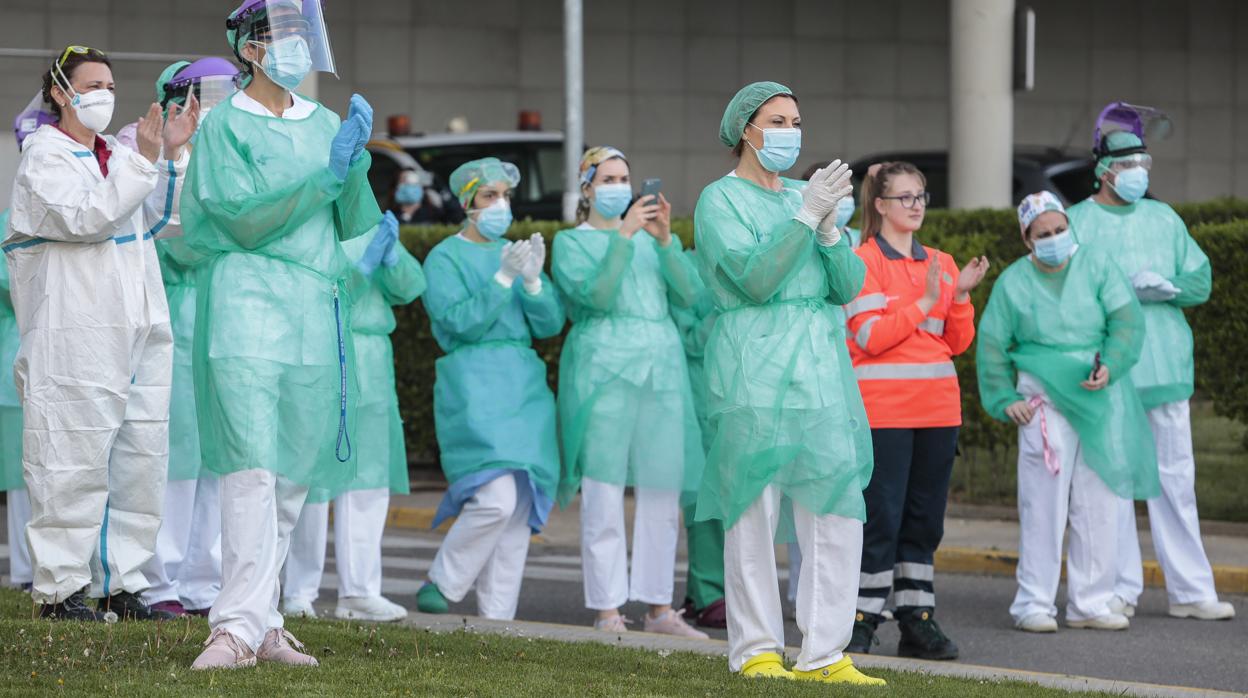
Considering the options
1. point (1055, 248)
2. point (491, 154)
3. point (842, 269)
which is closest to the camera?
point (842, 269)

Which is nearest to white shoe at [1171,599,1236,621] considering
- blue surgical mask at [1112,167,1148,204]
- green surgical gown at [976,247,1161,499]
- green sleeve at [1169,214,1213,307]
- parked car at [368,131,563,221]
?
green surgical gown at [976,247,1161,499]

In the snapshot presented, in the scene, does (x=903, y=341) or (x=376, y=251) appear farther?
(x=376, y=251)

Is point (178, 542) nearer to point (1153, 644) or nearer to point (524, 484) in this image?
point (524, 484)

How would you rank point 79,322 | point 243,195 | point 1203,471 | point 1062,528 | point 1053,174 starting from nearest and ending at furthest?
point 243,195
point 79,322
point 1062,528
point 1203,471
point 1053,174

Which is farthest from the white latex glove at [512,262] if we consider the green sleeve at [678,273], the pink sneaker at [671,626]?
the pink sneaker at [671,626]

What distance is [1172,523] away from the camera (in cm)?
920

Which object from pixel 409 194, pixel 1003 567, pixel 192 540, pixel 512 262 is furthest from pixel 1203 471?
pixel 192 540

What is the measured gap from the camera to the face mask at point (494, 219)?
894 cm

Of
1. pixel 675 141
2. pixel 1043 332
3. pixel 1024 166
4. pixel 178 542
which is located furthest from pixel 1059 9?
pixel 178 542

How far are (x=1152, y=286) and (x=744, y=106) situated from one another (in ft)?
9.89

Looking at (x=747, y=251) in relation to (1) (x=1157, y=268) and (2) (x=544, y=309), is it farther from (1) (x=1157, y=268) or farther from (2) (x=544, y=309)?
(1) (x=1157, y=268)

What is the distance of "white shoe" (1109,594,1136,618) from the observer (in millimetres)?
8865

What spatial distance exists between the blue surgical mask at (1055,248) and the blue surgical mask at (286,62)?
3624mm

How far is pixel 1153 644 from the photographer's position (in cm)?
833
